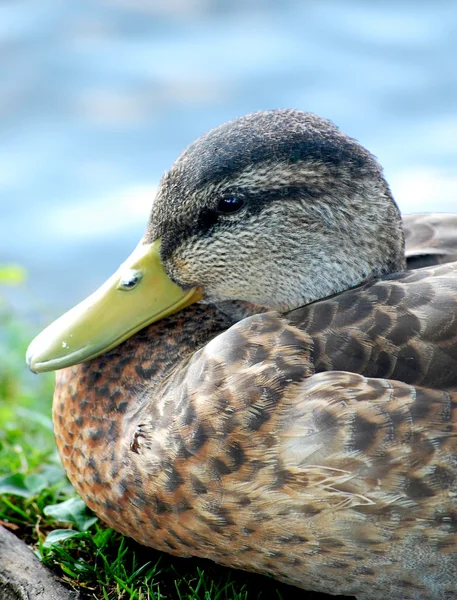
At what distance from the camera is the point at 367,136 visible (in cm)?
741

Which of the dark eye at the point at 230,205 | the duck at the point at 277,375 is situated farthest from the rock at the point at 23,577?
the dark eye at the point at 230,205

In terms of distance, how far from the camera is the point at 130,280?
3.10 m

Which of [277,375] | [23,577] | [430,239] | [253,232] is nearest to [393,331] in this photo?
[277,375]

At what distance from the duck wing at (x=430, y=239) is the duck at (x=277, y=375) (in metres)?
0.01

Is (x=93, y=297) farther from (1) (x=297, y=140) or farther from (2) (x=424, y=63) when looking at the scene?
(2) (x=424, y=63)

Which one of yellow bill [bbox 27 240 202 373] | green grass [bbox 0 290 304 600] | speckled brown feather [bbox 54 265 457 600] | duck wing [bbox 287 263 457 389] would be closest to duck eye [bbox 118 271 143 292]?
yellow bill [bbox 27 240 202 373]

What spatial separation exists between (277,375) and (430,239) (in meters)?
1.06

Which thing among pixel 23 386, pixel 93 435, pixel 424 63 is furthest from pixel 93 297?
pixel 424 63

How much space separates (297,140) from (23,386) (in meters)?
2.64

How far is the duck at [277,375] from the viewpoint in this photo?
2.53 metres

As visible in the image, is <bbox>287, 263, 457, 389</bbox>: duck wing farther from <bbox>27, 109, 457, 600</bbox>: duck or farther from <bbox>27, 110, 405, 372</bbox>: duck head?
<bbox>27, 110, 405, 372</bbox>: duck head

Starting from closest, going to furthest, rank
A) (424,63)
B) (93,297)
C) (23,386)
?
(93,297), (23,386), (424,63)

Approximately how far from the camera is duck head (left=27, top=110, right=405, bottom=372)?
2938 millimetres

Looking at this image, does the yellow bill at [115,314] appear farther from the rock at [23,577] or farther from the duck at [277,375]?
the rock at [23,577]
